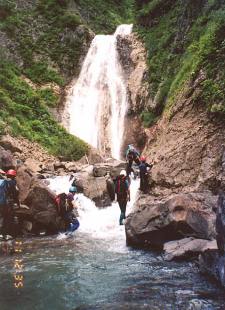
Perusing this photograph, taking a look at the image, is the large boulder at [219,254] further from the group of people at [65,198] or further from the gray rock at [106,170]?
the gray rock at [106,170]

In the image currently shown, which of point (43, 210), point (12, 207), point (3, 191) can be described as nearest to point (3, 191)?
point (3, 191)

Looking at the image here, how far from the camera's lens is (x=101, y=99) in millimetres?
33250

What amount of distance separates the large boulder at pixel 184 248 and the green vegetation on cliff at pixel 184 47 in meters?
5.88

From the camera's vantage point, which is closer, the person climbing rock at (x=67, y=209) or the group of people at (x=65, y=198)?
the group of people at (x=65, y=198)

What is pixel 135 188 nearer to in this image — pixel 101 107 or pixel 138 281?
pixel 138 281

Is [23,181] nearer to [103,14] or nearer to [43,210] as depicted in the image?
[43,210]

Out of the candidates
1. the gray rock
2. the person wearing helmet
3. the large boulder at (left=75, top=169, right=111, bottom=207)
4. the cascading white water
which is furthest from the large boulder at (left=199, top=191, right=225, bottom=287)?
the gray rock

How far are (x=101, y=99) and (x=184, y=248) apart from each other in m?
24.3

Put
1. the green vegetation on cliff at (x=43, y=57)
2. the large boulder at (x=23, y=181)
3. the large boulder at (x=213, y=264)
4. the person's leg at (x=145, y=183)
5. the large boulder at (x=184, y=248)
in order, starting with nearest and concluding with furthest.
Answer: the large boulder at (x=213, y=264) < the large boulder at (x=184, y=248) < the large boulder at (x=23, y=181) < the person's leg at (x=145, y=183) < the green vegetation on cliff at (x=43, y=57)

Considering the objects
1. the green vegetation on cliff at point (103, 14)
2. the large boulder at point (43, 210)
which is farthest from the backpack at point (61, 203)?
the green vegetation on cliff at point (103, 14)

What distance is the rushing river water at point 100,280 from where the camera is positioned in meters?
7.23

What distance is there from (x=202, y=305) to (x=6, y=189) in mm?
7178

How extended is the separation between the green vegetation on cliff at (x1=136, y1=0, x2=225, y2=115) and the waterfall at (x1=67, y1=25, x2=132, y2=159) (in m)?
3.37

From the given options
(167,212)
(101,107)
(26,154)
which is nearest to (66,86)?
(101,107)
